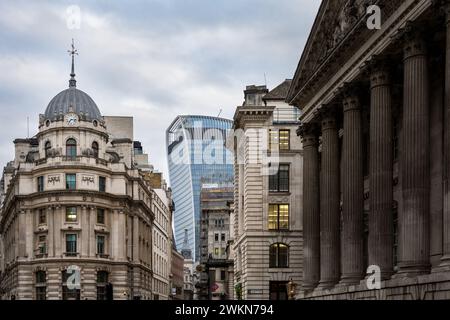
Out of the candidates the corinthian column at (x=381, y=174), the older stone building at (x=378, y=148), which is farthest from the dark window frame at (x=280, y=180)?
the corinthian column at (x=381, y=174)

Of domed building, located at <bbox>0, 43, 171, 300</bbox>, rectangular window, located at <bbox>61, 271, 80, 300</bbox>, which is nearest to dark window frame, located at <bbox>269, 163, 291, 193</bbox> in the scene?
domed building, located at <bbox>0, 43, 171, 300</bbox>

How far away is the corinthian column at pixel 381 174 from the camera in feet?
125

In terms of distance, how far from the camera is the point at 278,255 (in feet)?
257

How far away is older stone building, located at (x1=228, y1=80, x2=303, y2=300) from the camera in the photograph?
77812mm

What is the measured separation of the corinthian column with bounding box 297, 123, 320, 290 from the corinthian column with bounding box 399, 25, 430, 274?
1736cm

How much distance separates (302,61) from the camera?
54.1m

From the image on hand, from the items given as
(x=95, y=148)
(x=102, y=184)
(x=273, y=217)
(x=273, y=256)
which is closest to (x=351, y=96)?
(x=273, y=217)

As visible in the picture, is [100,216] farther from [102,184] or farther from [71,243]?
[71,243]

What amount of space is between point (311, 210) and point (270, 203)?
25.1 meters

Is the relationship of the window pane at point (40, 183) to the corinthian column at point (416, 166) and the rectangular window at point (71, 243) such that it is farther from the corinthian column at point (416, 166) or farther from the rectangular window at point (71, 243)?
the corinthian column at point (416, 166)

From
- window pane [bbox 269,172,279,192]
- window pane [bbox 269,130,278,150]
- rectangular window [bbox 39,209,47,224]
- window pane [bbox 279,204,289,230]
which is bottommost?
window pane [bbox 279,204,289,230]

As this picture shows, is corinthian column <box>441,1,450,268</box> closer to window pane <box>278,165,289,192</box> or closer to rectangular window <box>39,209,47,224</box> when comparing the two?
window pane <box>278,165,289,192</box>
